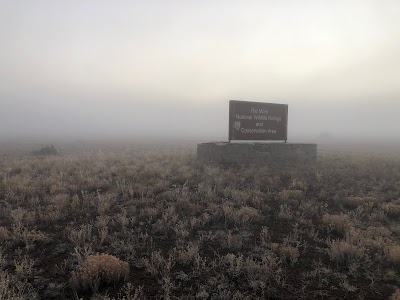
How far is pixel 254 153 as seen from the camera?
49.8 ft

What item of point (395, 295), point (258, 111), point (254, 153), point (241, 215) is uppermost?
point (258, 111)

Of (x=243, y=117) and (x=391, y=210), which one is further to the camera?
(x=243, y=117)

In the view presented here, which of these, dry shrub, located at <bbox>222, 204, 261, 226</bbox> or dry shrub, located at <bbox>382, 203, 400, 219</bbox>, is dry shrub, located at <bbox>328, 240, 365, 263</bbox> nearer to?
dry shrub, located at <bbox>222, 204, 261, 226</bbox>

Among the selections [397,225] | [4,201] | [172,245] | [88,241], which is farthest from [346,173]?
[4,201]

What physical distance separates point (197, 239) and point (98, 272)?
238 centimetres

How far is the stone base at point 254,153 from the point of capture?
584 inches

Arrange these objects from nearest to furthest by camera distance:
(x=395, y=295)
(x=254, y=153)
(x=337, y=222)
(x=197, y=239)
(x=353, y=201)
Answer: (x=395, y=295), (x=197, y=239), (x=337, y=222), (x=353, y=201), (x=254, y=153)

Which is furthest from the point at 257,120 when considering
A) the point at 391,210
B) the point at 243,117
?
the point at 391,210

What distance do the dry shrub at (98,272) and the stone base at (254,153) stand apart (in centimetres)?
998

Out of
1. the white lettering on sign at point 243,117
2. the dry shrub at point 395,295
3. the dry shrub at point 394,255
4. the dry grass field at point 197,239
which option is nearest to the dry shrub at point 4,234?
the dry grass field at point 197,239

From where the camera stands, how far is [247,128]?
1556cm

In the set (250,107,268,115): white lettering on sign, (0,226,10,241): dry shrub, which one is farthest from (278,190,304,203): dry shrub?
(0,226,10,241): dry shrub

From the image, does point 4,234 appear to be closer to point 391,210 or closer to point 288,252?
point 288,252

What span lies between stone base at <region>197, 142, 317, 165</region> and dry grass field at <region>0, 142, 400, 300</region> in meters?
3.07
